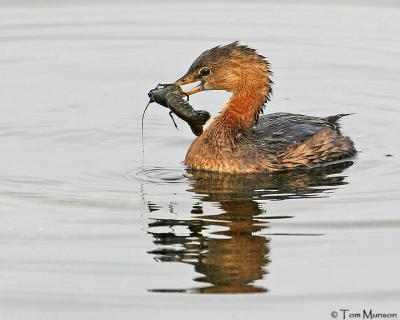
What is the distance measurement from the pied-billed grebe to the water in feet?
0.88

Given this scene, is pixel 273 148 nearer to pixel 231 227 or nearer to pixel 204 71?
pixel 204 71

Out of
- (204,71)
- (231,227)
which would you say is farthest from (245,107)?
(231,227)

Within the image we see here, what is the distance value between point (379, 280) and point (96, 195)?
3.39 meters

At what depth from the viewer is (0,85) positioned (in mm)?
15906

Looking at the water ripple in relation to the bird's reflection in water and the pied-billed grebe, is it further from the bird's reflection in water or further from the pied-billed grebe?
the pied-billed grebe

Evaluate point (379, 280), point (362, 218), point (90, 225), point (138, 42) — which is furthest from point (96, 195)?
point (138, 42)

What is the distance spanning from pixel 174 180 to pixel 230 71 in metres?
1.64

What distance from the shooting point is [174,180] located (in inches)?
493

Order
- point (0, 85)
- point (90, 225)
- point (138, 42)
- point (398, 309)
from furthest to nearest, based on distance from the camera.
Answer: point (138, 42) → point (0, 85) → point (90, 225) → point (398, 309)

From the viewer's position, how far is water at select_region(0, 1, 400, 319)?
9.30 m

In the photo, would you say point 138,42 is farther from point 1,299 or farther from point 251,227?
point 1,299

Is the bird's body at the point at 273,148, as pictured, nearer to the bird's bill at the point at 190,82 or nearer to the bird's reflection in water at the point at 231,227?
the bird's reflection in water at the point at 231,227

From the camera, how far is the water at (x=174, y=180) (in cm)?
930

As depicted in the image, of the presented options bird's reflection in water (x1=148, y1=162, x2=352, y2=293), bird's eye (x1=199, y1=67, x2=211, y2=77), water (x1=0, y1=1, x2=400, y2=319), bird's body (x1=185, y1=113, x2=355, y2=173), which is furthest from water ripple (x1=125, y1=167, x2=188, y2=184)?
bird's eye (x1=199, y1=67, x2=211, y2=77)
